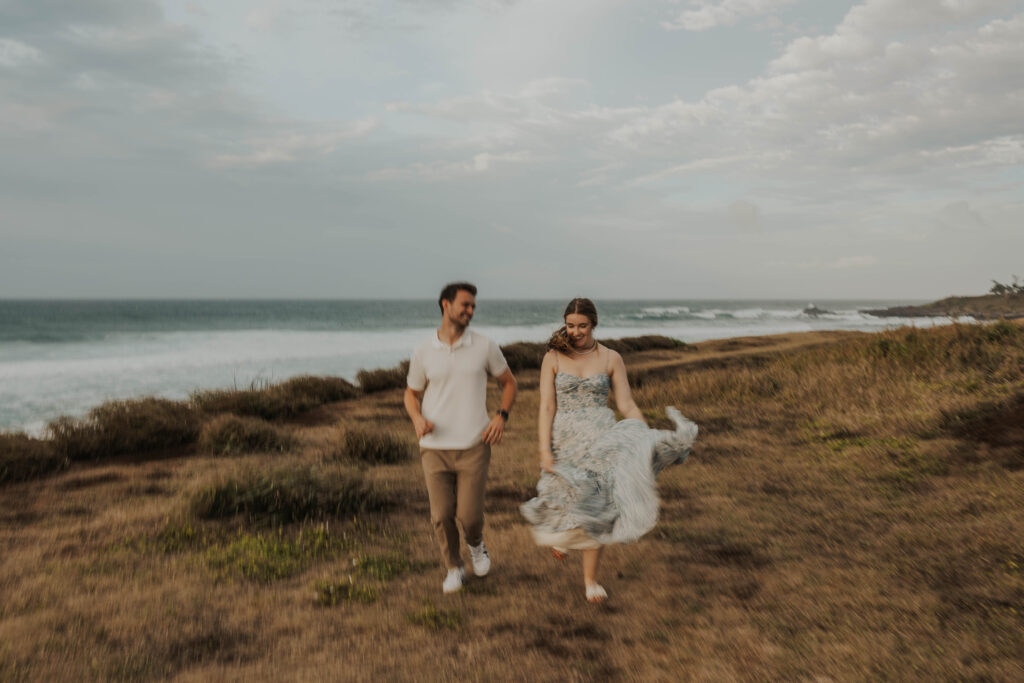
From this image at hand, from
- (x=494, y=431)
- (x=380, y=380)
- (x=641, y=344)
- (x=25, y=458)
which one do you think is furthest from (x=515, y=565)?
(x=641, y=344)

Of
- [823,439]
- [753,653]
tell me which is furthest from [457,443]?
[823,439]

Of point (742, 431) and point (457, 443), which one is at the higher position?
point (457, 443)

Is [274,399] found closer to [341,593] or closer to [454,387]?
[341,593]

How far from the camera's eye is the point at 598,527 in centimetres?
379

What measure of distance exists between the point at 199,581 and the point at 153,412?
717 centimetres

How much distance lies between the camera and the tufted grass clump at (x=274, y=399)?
43.1 ft

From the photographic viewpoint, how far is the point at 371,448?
9.16 meters

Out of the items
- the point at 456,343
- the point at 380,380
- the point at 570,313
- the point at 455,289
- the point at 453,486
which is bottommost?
the point at 380,380

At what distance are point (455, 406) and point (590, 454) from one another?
930 mm

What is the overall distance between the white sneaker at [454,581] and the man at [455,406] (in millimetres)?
307

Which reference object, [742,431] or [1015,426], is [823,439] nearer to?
[742,431]

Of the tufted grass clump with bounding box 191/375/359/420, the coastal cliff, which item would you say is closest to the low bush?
the coastal cliff

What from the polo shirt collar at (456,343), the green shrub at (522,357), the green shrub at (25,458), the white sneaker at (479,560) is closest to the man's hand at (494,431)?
the polo shirt collar at (456,343)

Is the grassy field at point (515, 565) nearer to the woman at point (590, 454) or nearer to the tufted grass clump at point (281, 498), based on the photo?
the tufted grass clump at point (281, 498)
